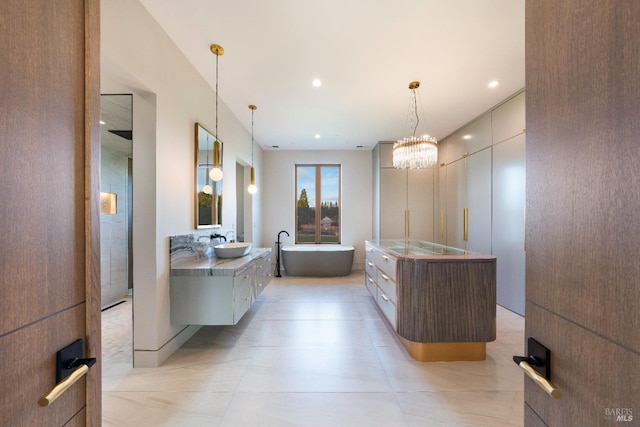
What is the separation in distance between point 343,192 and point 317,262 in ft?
6.35

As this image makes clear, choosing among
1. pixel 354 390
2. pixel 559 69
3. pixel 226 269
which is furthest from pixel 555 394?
pixel 226 269

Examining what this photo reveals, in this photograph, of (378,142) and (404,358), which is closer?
(404,358)

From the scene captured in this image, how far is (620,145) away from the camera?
442 millimetres

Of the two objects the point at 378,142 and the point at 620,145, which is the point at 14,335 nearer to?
the point at 620,145

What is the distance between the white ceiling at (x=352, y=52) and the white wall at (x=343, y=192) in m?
2.17

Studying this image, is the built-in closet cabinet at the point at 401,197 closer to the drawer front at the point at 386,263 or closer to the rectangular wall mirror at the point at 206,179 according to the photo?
the drawer front at the point at 386,263

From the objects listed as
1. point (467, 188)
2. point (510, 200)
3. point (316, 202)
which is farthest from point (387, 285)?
point (316, 202)

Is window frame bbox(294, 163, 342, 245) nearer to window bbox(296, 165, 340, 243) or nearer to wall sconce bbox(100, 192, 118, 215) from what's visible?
window bbox(296, 165, 340, 243)

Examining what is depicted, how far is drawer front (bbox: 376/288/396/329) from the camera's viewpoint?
2.58m

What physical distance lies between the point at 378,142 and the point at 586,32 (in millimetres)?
5460

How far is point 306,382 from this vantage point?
6.70 feet

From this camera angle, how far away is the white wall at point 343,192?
6.41m

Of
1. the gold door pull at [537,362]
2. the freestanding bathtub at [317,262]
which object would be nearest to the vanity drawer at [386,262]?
the gold door pull at [537,362]

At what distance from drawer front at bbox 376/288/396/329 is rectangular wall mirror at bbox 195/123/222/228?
7.52ft
